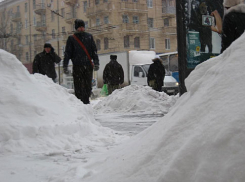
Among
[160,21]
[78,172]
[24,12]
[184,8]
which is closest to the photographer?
[78,172]

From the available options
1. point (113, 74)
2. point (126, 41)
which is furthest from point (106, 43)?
point (113, 74)

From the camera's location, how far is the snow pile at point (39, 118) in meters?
4.10

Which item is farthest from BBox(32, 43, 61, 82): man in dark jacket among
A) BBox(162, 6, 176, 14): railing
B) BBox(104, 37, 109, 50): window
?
BBox(162, 6, 176, 14): railing

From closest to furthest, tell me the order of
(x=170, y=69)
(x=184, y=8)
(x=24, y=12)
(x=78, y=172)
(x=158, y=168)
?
(x=158, y=168) < (x=78, y=172) < (x=184, y=8) < (x=170, y=69) < (x=24, y=12)

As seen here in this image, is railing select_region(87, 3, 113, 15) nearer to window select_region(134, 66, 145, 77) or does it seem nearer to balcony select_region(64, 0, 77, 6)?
balcony select_region(64, 0, 77, 6)

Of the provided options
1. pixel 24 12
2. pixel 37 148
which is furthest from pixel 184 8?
pixel 24 12

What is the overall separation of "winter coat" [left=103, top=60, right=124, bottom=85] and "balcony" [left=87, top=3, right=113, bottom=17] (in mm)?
31845

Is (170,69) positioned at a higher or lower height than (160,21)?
lower

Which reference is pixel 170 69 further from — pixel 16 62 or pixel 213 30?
pixel 16 62

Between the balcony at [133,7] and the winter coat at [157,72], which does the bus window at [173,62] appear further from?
the balcony at [133,7]

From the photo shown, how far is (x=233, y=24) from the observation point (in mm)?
4934

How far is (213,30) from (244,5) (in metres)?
2.88

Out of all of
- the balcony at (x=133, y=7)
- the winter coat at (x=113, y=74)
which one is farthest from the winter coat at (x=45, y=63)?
the balcony at (x=133, y=7)

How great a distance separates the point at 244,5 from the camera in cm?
509
